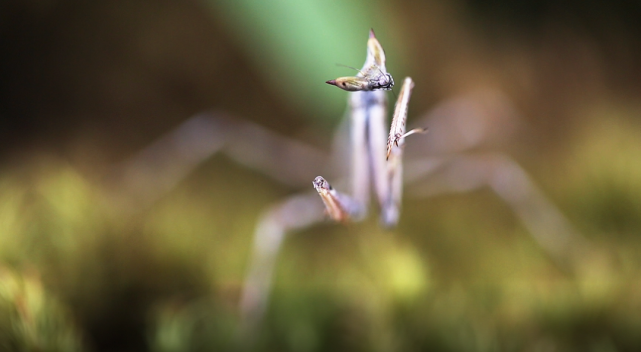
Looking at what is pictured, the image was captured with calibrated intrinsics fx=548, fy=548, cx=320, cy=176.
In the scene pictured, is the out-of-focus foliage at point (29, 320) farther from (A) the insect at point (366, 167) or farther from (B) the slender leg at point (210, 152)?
(B) the slender leg at point (210, 152)

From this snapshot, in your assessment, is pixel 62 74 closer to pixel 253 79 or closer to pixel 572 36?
pixel 253 79

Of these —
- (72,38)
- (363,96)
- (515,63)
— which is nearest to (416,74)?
(515,63)

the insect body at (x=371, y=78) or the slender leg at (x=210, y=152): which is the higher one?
the slender leg at (x=210, y=152)

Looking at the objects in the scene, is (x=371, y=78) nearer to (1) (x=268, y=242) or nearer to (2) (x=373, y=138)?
(2) (x=373, y=138)

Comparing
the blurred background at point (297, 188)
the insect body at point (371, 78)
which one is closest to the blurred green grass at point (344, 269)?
the blurred background at point (297, 188)

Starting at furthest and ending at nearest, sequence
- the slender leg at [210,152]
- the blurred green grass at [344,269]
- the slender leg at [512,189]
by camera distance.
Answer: the slender leg at [210,152], the slender leg at [512,189], the blurred green grass at [344,269]

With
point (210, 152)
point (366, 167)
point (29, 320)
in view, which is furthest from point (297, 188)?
point (29, 320)
